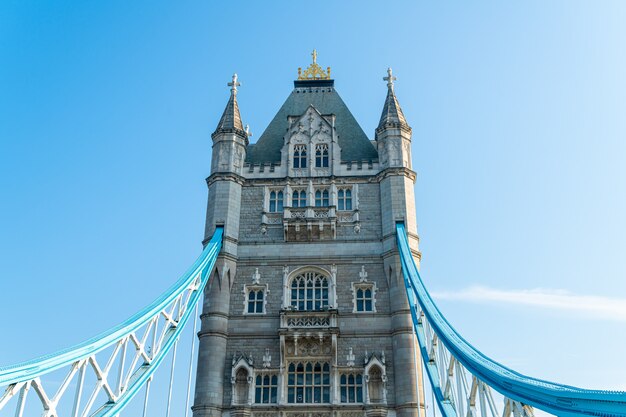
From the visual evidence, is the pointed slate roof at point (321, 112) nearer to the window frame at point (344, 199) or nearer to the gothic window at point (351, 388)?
the window frame at point (344, 199)

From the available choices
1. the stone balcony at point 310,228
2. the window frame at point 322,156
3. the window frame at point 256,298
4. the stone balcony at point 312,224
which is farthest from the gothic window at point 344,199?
the window frame at point 256,298

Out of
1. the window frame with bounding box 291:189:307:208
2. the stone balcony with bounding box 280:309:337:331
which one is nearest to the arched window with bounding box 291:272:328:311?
the stone balcony with bounding box 280:309:337:331

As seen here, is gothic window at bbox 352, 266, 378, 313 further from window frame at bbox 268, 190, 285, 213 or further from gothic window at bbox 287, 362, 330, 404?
window frame at bbox 268, 190, 285, 213

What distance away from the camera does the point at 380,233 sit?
1076 inches

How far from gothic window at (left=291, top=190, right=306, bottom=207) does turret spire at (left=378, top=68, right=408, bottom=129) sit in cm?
501

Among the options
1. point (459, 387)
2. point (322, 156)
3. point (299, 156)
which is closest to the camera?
point (459, 387)

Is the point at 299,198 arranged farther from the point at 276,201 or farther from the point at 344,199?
the point at 344,199

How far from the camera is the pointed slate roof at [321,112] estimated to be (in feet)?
101

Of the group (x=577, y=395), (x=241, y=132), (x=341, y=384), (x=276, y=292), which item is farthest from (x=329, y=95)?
(x=577, y=395)

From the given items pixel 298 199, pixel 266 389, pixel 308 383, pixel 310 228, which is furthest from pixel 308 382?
pixel 298 199

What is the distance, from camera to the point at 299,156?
99.3ft

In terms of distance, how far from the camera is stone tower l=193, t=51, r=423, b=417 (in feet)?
77.6

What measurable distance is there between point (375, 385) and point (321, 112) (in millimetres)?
15619

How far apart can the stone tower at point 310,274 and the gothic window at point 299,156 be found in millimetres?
51
